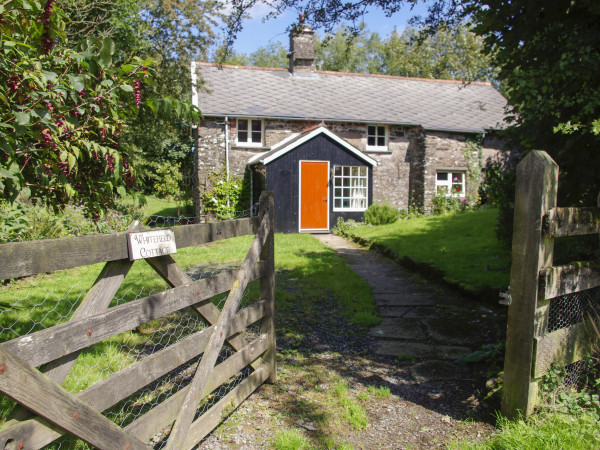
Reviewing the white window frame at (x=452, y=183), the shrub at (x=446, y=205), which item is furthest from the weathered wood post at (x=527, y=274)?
the white window frame at (x=452, y=183)

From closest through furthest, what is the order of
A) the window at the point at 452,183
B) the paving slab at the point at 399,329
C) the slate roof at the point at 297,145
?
1. the paving slab at the point at 399,329
2. the slate roof at the point at 297,145
3. the window at the point at 452,183

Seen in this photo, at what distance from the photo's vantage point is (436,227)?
1322 cm

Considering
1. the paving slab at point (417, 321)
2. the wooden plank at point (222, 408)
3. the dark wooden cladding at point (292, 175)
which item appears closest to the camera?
the wooden plank at point (222, 408)

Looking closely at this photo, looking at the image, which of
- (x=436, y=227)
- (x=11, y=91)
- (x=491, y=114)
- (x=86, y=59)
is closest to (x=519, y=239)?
(x=86, y=59)

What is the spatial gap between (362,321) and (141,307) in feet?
12.4

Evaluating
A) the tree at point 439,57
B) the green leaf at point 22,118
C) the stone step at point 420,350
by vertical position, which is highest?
the tree at point 439,57

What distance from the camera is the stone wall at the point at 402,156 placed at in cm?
1764

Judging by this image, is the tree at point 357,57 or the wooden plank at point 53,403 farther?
the tree at point 357,57

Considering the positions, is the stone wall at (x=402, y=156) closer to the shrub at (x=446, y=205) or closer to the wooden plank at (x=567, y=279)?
the shrub at (x=446, y=205)

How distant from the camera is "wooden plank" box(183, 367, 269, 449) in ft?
9.56

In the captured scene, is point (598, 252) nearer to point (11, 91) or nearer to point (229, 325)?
point (229, 325)

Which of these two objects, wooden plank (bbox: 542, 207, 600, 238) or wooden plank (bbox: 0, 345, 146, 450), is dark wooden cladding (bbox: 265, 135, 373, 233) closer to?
wooden plank (bbox: 542, 207, 600, 238)

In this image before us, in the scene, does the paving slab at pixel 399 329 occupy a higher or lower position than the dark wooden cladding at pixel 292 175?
lower

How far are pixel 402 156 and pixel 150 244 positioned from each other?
17.7 m
